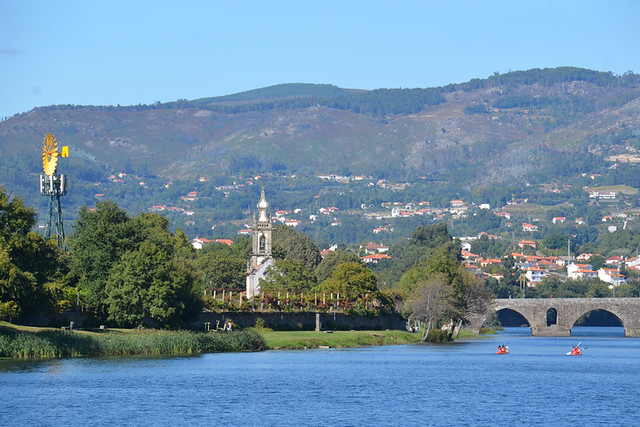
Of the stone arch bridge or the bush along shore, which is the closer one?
the bush along shore

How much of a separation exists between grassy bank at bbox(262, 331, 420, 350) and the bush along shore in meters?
3.16

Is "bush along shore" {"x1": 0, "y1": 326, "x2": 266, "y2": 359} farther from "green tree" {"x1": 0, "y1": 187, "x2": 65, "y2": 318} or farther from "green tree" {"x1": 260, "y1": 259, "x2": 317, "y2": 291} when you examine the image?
"green tree" {"x1": 260, "y1": 259, "x2": 317, "y2": 291}

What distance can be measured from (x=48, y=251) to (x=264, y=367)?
19.4 m

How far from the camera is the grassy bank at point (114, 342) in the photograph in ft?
227

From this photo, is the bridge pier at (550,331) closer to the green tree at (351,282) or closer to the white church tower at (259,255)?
the green tree at (351,282)

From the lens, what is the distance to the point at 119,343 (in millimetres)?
74750

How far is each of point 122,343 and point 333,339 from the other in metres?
27.6

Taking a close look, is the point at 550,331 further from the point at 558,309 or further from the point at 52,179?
the point at 52,179

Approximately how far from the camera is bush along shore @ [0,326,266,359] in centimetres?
6900

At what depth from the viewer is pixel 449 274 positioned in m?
127

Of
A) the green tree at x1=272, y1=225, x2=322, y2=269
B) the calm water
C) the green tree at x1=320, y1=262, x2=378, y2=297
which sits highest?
the green tree at x1=272, y1=225, x2=322, y2=269

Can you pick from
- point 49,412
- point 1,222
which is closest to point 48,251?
point 1,222

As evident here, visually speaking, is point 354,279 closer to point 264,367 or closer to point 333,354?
point 333,354

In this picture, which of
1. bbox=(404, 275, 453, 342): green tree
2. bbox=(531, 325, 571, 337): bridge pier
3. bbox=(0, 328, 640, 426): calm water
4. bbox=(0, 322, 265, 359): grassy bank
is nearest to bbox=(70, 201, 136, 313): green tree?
bbox=(0, 322, 265, 359): grassy bank
